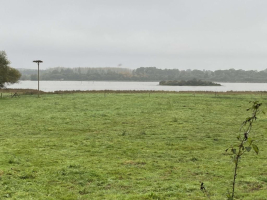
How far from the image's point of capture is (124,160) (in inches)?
640

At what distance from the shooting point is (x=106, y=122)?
102 ft

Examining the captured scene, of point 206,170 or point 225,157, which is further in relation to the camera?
point 225,157

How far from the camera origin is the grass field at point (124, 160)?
11.4 m

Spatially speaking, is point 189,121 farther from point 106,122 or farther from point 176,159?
point 176,159

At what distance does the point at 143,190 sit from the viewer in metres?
11.4

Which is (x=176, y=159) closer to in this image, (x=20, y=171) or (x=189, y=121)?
(x=20, y=171)

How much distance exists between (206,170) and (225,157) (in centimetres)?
329

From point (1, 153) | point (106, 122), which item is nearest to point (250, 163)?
point (1, 153)

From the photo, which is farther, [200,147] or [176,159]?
[200,147]

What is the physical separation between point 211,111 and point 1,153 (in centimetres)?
2980

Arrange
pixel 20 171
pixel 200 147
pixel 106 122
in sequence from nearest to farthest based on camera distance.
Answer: pixel 20 171 < pixel 200 147 < pixel 106 122

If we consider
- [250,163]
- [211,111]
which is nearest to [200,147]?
[250,163]

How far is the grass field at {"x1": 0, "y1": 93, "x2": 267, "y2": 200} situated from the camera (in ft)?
37.5

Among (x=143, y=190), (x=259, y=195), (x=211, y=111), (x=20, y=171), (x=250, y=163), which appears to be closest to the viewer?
(x=259, y=195)
